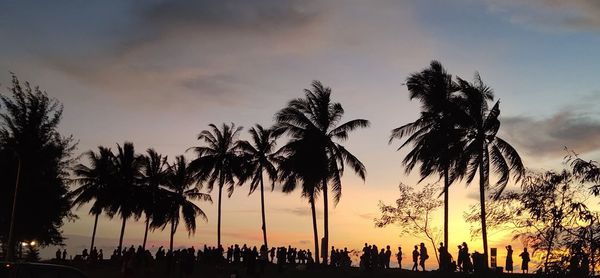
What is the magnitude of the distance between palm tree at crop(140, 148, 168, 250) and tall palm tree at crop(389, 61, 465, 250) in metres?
30.2

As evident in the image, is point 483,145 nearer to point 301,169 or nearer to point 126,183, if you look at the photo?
point 301,169

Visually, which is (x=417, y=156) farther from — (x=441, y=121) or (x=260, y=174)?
(x=260, y=174)

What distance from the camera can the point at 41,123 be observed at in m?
40.2

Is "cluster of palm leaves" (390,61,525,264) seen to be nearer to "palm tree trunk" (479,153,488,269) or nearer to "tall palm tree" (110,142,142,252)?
"palm tree trunk" (479,153,488,269)

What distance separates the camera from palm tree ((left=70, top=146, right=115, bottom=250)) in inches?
2430

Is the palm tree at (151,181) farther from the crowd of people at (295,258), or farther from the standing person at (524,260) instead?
the standing person at (524,260)

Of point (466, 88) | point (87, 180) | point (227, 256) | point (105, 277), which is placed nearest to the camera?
point (466, 88)

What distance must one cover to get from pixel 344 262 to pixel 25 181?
21895 mm

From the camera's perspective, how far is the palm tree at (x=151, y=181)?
206 feet

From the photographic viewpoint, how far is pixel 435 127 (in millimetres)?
39156

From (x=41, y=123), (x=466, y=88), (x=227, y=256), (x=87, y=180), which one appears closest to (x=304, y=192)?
(x=227, y=256)

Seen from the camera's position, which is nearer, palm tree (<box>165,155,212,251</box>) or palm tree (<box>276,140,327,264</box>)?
palm tree (<box>276,140,327,264</box>)

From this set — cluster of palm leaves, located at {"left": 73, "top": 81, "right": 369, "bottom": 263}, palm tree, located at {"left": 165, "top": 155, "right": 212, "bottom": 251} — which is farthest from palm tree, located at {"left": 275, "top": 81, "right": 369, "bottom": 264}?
palm tree, located at {"left": 165, "top": 155, "right": 212, "bottom": 251}

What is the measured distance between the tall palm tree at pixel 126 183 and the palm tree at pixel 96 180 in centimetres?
76
